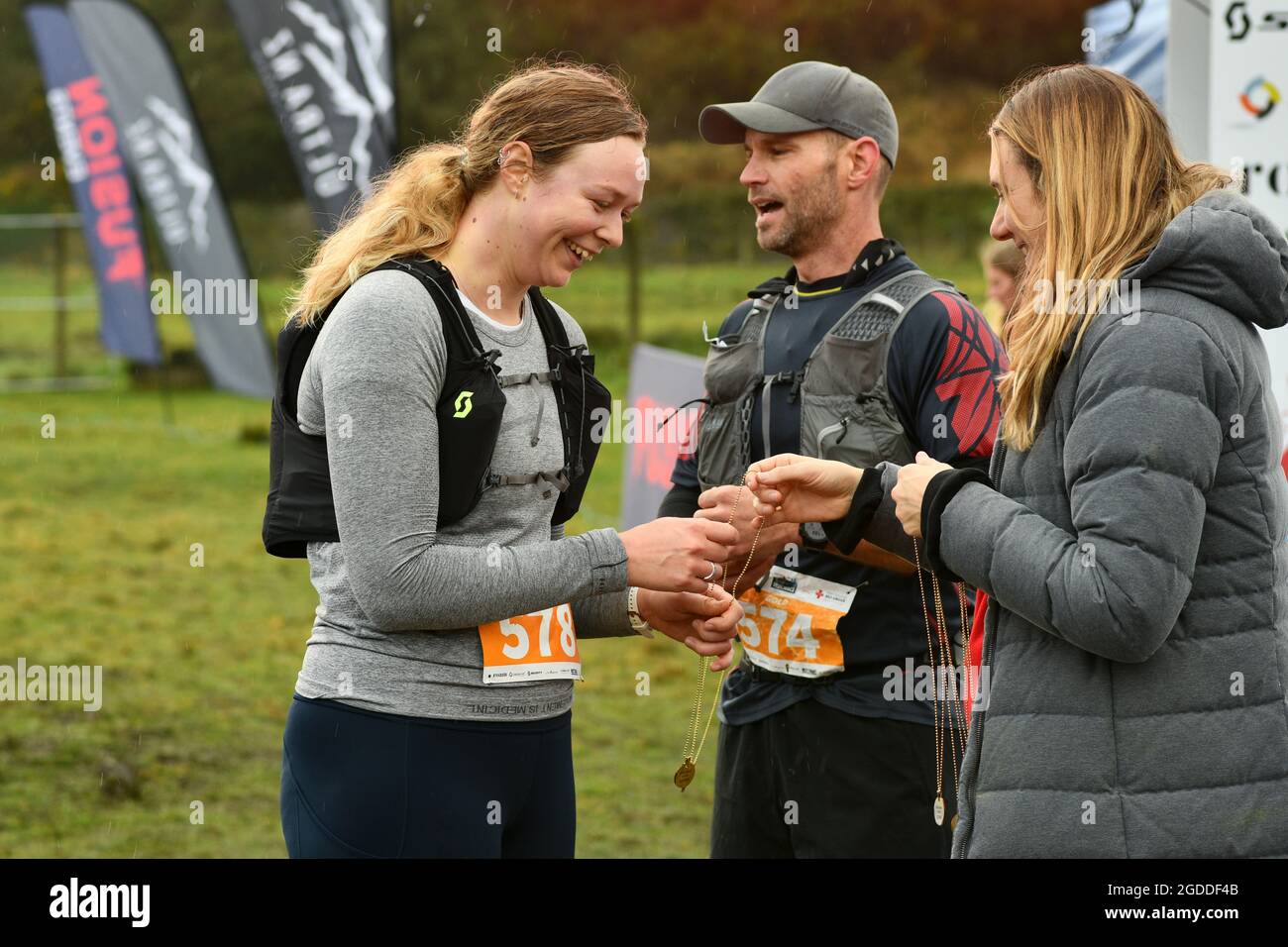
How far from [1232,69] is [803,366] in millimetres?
2109

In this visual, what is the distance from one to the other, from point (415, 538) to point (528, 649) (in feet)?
1.07

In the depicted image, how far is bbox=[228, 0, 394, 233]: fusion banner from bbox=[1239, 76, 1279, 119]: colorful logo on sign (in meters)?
9.36

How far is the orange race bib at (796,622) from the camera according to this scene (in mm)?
3064

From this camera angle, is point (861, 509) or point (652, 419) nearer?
point (861, 509)

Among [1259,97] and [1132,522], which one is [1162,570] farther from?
[1259,97]

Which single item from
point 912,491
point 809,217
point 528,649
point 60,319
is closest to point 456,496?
point 528,649

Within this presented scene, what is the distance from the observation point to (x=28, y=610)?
28.9 ft

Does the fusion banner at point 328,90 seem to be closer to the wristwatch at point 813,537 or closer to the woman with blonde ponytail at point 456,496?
the wristwatch at point 813,537

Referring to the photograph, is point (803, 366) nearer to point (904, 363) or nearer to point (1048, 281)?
point (904, 363)

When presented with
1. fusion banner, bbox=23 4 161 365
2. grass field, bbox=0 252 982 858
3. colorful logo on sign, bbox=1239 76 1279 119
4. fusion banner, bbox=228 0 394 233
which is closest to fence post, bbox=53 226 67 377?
fusion banner, bbox=23 4 161 365

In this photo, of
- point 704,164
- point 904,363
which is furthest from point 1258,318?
point 704,164

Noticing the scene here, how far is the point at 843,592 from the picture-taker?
3088mm

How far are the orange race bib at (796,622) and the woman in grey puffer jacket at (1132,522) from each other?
89 centimetres

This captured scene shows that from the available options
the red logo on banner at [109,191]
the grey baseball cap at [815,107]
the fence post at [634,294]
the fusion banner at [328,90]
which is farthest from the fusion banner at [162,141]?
the grey baseball cap at [815,107]
